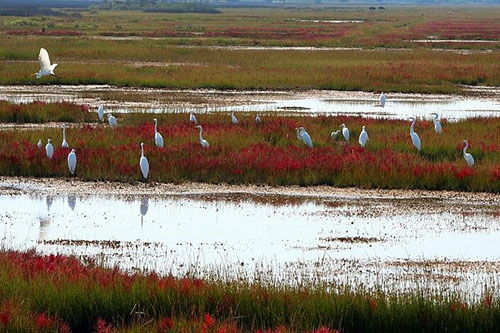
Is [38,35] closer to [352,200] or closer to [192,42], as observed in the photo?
[192,42]

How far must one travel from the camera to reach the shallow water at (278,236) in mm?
11555

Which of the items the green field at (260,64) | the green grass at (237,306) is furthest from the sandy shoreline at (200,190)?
the green field at (260,64)

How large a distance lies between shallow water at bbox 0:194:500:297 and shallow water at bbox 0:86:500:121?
10.9m

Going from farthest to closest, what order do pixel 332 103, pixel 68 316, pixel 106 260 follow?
1. pixel 332 103
2. pixel 106 260
3. pixel 68 316

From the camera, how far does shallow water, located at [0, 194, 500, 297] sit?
1155 centimetres

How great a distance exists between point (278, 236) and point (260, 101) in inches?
692

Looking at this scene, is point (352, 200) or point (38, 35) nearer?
point (352, 200)

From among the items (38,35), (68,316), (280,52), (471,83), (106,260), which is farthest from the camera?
(38,35)

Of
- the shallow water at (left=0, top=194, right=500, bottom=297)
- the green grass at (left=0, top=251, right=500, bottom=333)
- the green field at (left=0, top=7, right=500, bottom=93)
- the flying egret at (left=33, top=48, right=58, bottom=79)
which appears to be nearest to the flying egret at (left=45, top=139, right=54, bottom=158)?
the shallow water at (left=0, top=194, right=500, bottom=297)

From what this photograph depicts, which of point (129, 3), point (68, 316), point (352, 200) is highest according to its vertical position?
point (68, 316)

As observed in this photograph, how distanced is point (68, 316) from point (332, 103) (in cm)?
2269

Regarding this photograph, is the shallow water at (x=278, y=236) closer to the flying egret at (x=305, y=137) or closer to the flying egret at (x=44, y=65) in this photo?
the flying egret at (x=305, y=137)

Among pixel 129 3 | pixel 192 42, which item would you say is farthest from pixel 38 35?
pixel 129 3

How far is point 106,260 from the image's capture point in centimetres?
1181
